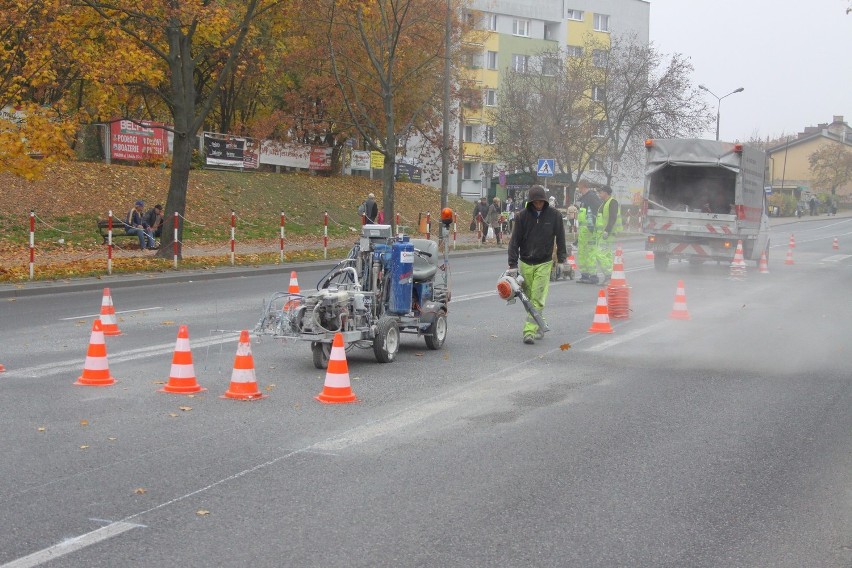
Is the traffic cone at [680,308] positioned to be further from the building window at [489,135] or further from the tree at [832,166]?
the tree at [832,166]

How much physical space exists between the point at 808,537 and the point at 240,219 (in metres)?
30.9

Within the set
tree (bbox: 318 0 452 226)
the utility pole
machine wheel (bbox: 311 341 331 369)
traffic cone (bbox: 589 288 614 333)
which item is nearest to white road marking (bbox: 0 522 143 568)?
machine wheel (bbox: 311 341 331 369)

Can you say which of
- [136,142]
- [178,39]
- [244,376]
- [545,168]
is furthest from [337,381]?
[136,142]

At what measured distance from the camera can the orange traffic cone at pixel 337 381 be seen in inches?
341

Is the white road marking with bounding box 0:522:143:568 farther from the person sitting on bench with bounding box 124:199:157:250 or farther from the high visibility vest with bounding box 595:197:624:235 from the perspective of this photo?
the person sitting on bench with bounding box 124:199:157:250

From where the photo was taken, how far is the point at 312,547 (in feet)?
16.9

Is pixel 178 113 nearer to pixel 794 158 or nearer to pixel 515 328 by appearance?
pixel 515 328

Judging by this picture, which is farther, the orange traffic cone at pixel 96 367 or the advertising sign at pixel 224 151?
the advertising sign at pixel 224 151

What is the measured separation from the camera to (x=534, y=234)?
12883 millimetres

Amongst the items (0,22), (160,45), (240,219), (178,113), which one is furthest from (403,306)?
(240,219)

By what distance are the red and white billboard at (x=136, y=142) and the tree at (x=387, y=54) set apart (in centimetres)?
681

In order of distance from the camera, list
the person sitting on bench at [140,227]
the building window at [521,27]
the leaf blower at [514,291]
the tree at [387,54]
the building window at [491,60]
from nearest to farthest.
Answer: the leaf blower at [514,291], the person sitting on bench at [140,227], the tree at [387,54], the building window at [491,60], the building window at [521,27]

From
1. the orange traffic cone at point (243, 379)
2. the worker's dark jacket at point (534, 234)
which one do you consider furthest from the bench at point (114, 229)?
the orange traffic cone at point (243, 379)

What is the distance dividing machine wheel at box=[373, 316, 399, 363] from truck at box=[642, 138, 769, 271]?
15.6 m
